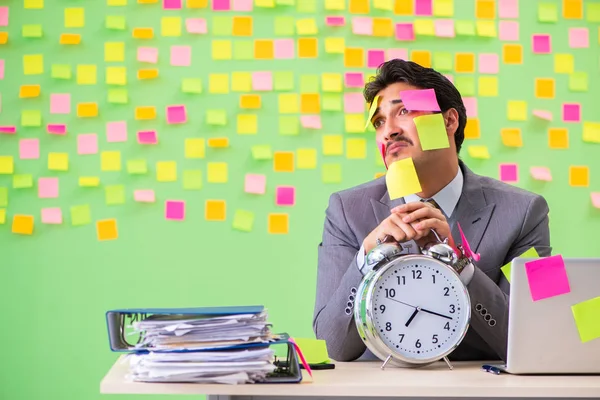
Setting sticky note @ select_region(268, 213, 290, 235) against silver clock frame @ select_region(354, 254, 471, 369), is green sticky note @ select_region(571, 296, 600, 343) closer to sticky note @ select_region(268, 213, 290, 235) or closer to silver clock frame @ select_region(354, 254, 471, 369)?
silver clock frame @ select_region(354, 254, 471, 369)

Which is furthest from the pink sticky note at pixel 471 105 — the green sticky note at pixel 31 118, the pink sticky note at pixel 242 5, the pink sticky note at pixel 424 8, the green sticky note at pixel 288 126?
the green sticky note at pixel 31 118

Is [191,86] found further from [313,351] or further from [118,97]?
[313,351]

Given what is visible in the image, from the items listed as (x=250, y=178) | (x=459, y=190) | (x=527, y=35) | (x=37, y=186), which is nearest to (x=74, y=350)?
(x=37, y=186)

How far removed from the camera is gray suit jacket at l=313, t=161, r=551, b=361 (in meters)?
1.88

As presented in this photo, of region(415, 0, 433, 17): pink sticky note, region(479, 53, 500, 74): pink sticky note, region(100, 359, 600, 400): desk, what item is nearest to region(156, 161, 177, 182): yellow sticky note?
region(415, 0, 433, 17): pink sticky note

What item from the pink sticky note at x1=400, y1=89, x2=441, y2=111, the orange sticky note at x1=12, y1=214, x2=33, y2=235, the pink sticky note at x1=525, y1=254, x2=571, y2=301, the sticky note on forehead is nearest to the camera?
the pink sticky note at x1=525, y1=254, x2=571, y2=301

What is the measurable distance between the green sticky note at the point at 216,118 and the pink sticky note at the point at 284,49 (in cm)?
31

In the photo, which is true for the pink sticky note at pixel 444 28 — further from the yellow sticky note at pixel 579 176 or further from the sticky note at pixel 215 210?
the sticky note at pixel 215 210

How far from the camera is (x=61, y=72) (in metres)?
3.17

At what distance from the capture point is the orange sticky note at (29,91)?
3.16m

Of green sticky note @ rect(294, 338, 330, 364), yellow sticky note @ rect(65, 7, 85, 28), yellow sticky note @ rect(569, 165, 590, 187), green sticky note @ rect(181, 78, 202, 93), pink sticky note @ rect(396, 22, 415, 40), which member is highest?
yellow sticky note @ rect(65, 7, 85, 28)

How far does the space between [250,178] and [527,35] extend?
1.23 m

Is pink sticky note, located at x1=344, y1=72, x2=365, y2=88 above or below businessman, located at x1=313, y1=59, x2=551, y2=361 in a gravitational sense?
above

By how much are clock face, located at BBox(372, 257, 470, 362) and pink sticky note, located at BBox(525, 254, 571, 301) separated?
17 centimetres
